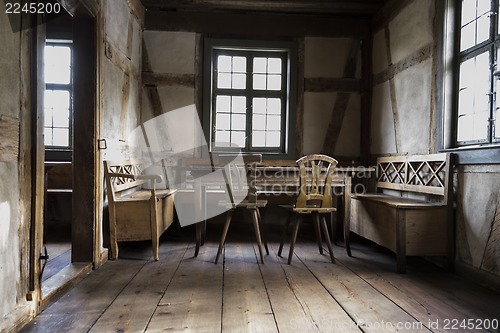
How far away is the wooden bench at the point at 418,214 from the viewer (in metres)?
3.20

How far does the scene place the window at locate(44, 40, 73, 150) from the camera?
5211 millimetres

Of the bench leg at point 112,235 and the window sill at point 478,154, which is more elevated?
the window sill at point 478,154

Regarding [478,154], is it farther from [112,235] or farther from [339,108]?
[112,235]

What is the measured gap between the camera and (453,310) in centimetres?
231

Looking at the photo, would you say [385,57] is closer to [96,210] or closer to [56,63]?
[96,210]

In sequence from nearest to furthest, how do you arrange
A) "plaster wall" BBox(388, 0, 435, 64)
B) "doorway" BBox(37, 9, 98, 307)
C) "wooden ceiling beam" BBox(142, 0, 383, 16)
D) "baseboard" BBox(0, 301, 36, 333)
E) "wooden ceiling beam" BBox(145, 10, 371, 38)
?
"baseboard" BBox(0, 301, 36, 333), "doorway" BBox(37, 9, 98, 307), "plaster wall" BBox(388, 0, 435, 64), "wooden ceiling beam" BBox(142, 0, 383, 16), "wooden ceiling beam" BBox(145, 10, 371, 38)

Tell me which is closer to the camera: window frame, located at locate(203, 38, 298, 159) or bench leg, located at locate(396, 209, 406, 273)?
bench leg, located at locate(396, 209, 406, 273)

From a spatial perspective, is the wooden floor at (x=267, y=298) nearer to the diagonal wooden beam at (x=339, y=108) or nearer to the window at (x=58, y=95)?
the diagonal wooden beam at (x=339, y=108)

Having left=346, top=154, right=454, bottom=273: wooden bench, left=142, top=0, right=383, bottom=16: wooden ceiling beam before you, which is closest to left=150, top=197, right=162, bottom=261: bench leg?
left=346, top=154, right=454, bottom=273: wooden bench

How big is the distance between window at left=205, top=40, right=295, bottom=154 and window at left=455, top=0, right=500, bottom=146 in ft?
7.66

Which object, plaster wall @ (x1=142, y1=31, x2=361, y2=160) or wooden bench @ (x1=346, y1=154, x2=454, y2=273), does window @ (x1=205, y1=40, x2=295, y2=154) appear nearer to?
plaster wall @ (x1=142, y1=31, x2=361, y2=160)

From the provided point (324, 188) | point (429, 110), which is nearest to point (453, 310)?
point (324, 188)

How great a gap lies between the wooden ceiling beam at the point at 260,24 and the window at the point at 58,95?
1.34m

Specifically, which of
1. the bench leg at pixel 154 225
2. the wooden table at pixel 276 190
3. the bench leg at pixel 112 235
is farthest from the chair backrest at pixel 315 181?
the bench leg at pixel 112 235
